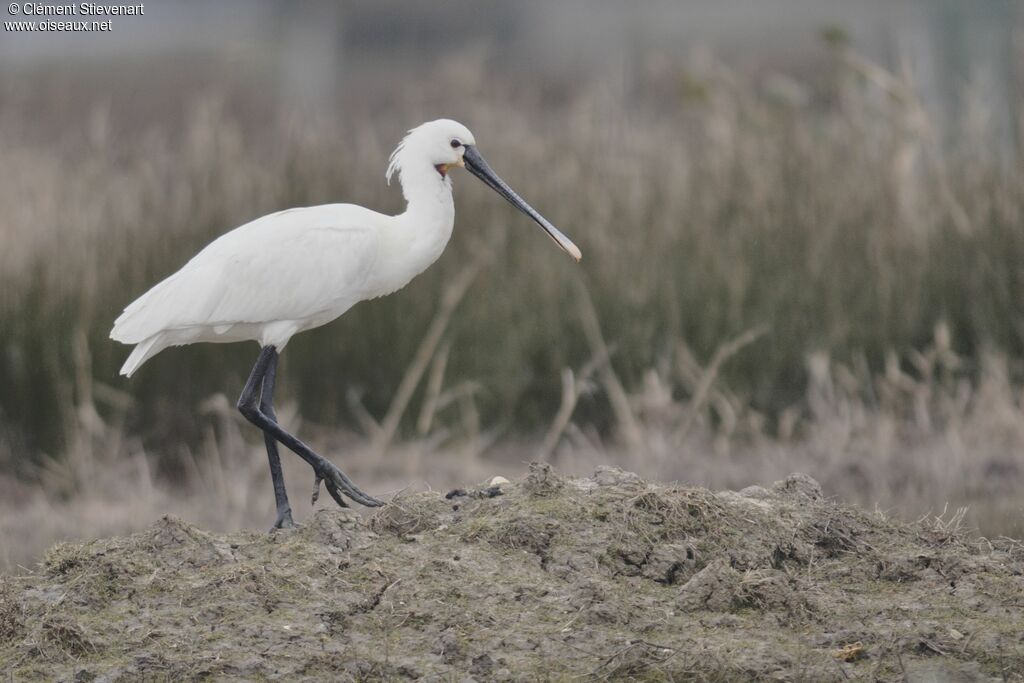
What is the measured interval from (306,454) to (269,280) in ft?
2.22

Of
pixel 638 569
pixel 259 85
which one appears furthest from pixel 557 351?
pixel 259 85

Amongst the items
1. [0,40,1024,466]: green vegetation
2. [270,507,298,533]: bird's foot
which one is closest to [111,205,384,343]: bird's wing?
[270,507,298,533]: bird's foot

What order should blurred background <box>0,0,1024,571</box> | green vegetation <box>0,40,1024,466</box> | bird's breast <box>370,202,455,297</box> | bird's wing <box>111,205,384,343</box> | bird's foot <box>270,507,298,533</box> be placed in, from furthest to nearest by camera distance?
green vegetation <box>0,40,1024,466</box> → blurred background <box>0,0,1024,571</box> → bird's breast <box>370,202,455,297</box> → bird's wing <box>111,205,384,343</box> → bird's foot <box>270,507,298,533</box>

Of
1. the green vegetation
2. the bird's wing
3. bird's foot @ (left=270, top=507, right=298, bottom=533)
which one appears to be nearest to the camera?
bird's foot @ (left=270, top=507, right=298, bottom=533)

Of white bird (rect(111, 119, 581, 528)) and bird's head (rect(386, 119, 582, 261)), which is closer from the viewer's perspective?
white bird (rect(111, 119, 581, 528))

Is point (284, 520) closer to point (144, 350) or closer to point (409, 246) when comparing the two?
point (144, 350)

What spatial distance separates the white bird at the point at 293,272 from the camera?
20.8 ft

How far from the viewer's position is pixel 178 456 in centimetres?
997

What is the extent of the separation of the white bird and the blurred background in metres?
2.11

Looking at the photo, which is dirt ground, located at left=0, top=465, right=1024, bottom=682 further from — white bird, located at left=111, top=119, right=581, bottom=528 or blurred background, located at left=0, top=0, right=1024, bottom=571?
blurred background, located at left=0, top=0, right=1024, bottom=571

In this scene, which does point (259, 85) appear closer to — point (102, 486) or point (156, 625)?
point (102, 486)

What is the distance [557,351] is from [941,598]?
550 centimetres

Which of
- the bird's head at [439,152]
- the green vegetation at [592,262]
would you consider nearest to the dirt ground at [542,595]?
the bird's head at [439,152]

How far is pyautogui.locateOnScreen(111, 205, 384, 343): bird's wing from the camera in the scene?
634cm
